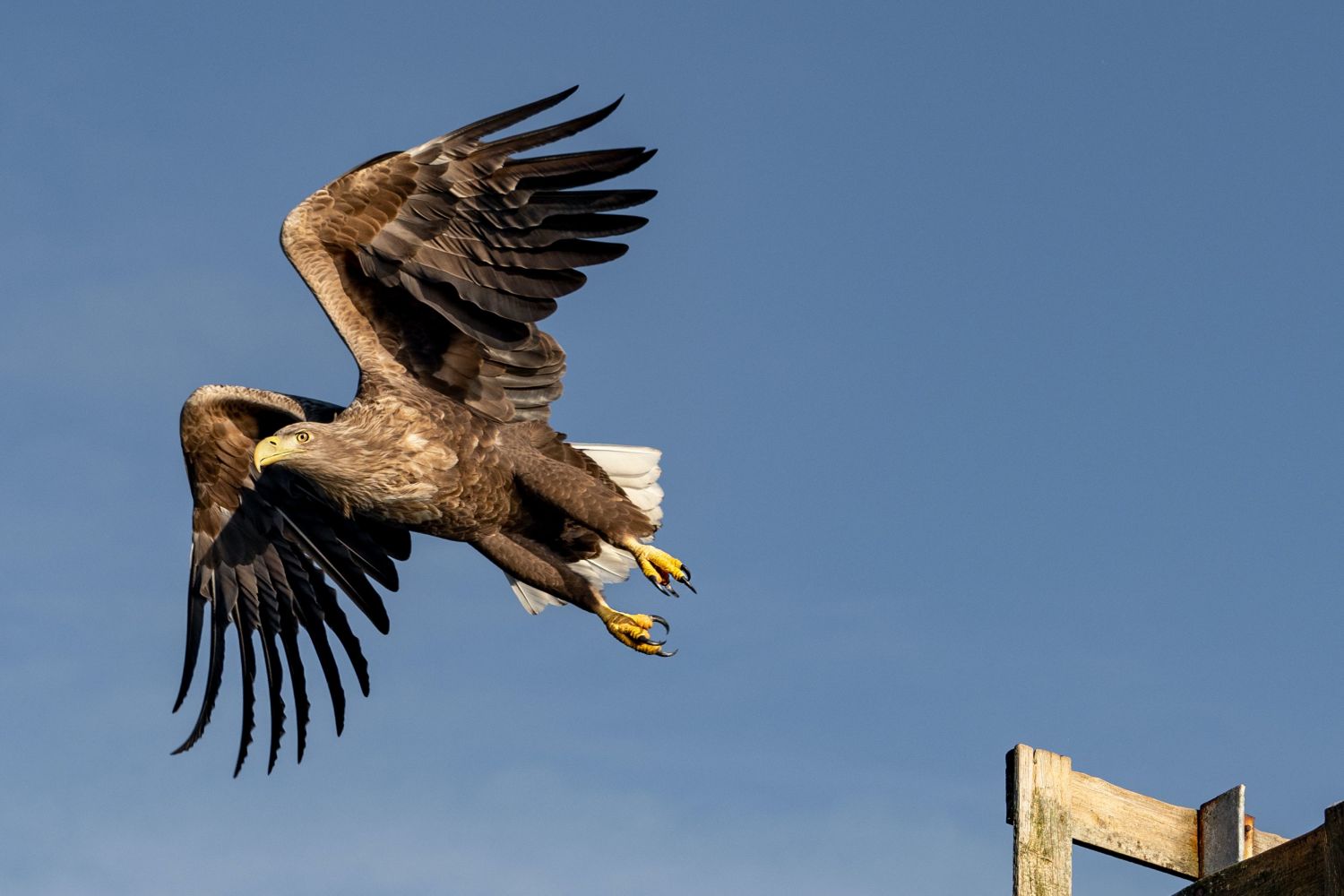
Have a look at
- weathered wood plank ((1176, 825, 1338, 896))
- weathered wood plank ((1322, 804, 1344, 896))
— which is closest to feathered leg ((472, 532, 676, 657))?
weathered wood plank ((1176, 825, 1338, 896))

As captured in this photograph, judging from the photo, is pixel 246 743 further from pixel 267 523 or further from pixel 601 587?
pixel 601 587

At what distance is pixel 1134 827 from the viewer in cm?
534

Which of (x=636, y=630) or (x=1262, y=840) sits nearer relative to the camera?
(x=1262, y=840)

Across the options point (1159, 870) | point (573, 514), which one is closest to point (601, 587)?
point (573, 514)

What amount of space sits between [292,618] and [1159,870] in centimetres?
517

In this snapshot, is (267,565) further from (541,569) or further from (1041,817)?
(1041,817)

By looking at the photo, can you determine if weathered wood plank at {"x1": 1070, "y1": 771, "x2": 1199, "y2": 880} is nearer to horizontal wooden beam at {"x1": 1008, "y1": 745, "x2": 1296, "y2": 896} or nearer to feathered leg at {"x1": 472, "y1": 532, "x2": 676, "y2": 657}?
horizontal wooden beam at {"x1": 1008, "y1": 745, "x2": 1296, "y2": 896}

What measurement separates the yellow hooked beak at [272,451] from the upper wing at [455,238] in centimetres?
50

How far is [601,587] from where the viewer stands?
8398 millimetres

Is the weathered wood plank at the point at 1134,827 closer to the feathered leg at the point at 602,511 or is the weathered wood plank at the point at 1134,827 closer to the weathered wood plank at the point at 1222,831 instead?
the weathered wood plank at the point at 1222,831

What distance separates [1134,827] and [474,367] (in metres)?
3.75

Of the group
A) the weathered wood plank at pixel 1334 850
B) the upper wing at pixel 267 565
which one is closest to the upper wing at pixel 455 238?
the upper wing at pixel 267 565

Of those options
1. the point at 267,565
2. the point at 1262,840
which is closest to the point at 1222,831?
the point at 1262,840

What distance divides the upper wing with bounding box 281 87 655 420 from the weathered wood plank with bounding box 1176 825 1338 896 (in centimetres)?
384
